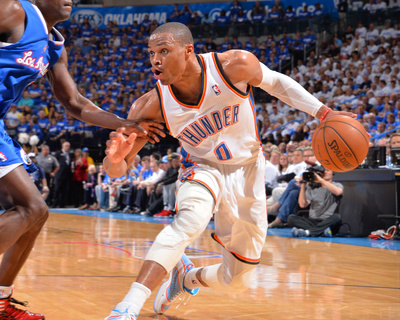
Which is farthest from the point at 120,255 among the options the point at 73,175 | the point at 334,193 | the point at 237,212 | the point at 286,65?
the point at 286,65

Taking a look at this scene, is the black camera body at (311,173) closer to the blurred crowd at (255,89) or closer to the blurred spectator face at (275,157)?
the blurred crowd at (255,89)

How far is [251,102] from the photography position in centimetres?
370

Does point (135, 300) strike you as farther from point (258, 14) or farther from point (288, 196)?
point (258, 14)

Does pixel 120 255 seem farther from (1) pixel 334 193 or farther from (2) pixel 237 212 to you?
(1) pixel 334 193

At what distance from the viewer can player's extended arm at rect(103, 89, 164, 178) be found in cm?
318

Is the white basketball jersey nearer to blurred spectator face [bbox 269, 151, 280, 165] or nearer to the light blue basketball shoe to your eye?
the light blue basketball shoe

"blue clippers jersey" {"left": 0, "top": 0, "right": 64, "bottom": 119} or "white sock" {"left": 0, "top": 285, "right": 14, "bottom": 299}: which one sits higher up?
"blue clippers jersey" {"left": 0, "top": 0, "right": 64, "bottom": 119}

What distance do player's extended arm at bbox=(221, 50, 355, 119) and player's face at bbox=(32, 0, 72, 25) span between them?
3.52 ft

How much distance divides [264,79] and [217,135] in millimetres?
514

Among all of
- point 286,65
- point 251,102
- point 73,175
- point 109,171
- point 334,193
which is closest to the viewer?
point 109,171

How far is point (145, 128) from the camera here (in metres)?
3.43

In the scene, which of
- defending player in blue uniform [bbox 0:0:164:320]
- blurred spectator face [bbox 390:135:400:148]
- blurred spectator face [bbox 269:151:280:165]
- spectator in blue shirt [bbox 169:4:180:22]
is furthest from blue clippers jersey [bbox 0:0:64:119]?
spectator in blue shirt [bbox 169:4:180:22]

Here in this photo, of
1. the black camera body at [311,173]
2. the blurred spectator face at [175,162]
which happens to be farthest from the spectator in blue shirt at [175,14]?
the black camera body at [311,173]

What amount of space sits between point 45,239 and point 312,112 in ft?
18.0
